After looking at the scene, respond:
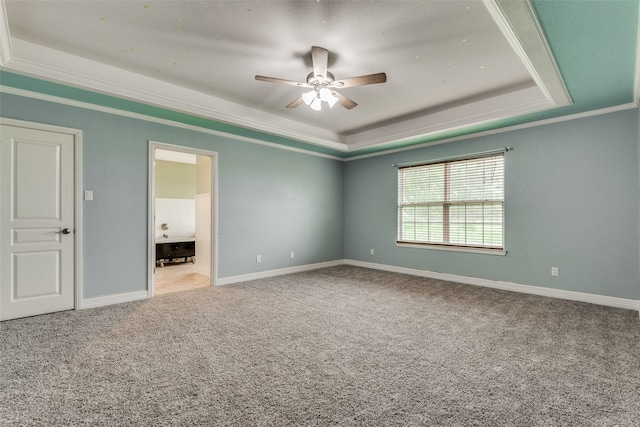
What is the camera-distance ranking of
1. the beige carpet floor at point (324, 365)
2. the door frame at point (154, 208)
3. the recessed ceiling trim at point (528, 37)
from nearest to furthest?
the beige carpet floor at point (324, 365), the recessed ceiling trim at point (528, 37), the door frame at point (154, 208)

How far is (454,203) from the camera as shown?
195 inches

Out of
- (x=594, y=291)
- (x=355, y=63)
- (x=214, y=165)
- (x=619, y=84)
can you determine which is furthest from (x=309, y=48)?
(x=594, y=291)

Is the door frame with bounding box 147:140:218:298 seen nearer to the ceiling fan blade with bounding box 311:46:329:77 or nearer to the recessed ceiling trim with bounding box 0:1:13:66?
the recessed ceiling trim with bounding box 0:1:13:66

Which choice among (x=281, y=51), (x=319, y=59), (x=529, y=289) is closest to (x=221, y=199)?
(x=281, y=51)

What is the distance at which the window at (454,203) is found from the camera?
4562 millimetres

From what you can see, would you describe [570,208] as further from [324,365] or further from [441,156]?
[324,365]

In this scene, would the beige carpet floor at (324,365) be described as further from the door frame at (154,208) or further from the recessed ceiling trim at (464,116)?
the recessed ceiling trim at (464,116)

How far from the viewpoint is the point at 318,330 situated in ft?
9.34


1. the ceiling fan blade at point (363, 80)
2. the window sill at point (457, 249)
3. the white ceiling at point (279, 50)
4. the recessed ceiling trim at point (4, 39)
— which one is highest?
the white ceiling at point (279, 50)

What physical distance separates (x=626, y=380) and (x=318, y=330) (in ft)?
7.29

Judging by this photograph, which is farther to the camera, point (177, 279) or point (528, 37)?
point (177, 279)

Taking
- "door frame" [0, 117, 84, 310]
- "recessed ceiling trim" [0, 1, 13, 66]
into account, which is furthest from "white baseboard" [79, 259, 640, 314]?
"recessed ceiling trim" [0, 1, 13, 66]

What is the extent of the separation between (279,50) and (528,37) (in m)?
2.06

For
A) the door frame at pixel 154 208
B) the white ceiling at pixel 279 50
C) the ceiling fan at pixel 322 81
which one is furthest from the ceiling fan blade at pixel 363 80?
the door frame at pixel 154 208
